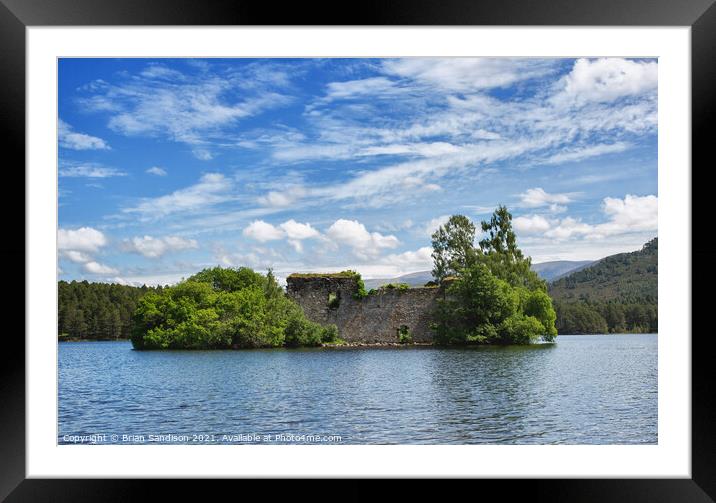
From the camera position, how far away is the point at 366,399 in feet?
29.1

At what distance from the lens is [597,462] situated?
3.88 m

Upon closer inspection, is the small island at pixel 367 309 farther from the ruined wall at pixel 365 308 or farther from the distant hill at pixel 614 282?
the distant hill at pixel 614 282

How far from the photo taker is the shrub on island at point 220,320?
758 inches

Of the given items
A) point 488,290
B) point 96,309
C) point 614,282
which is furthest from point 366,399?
point 614,282

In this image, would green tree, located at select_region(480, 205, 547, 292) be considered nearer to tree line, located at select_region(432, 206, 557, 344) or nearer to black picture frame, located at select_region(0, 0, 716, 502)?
tree line, located at select_region(432, 206, 557, 344)

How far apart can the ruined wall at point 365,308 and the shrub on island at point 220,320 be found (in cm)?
36
